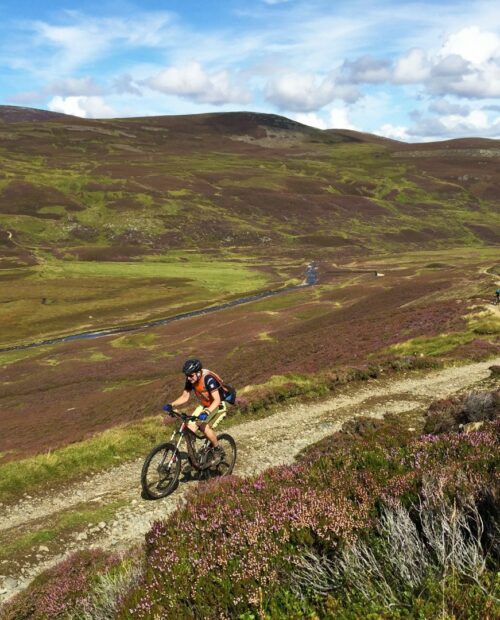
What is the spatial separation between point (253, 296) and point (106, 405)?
2889 inches

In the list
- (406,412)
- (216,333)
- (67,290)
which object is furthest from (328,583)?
(67,290)

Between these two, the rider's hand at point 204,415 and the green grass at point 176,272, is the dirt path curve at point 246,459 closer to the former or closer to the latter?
the rider's hand at point 204,415

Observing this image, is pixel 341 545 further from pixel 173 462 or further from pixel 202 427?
pixel 173 462

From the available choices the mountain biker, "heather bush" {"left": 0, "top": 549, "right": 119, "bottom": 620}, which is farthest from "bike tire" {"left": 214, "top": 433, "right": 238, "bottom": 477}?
"heather bush" {"left": 0, "top": 549, "right": 119, "bottom": 620}

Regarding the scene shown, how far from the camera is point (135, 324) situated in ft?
302

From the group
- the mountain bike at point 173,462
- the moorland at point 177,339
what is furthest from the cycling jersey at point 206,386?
the moorland at point 177,339

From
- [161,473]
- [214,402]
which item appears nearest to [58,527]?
[161,473]

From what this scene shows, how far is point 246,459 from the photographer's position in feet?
57.5

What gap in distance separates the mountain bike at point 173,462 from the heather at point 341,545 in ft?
16.4

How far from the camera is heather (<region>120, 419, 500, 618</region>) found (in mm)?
5566

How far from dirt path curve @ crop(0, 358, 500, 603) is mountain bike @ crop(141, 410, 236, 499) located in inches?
17.2

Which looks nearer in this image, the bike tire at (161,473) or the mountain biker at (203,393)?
the mountain biker at (203,393)

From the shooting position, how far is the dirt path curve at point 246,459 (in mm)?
12594

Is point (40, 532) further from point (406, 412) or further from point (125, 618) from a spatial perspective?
point (406, 412)
